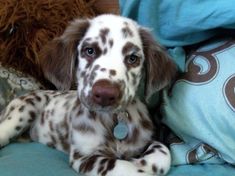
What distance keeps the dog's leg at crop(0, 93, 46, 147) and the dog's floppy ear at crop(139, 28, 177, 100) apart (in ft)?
2.13

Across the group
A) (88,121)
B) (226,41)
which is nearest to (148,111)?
(88,121)

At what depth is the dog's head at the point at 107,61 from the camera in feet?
5.67

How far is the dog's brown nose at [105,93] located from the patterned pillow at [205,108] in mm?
398

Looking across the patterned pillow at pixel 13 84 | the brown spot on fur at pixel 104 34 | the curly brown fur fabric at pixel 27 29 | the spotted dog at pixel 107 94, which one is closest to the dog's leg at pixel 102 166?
the spotted dog at pixel 107 94

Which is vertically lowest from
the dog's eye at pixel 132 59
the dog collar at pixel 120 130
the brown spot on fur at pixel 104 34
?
the dog collar at pixel 120 130

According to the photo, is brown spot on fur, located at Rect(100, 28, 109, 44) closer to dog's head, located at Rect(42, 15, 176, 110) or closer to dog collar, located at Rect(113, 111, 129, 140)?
dog's head, located at Rect(42, 15, 176, 110)

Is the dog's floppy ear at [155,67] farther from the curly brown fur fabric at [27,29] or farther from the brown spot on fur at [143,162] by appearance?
the curly brown fur fabric at [27,29]

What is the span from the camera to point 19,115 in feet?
7.60

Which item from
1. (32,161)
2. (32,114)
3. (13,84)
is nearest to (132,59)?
(32,161)

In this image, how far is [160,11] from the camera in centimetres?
219

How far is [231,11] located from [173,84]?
0.41 metres

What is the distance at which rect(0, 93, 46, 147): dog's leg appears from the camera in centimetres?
224

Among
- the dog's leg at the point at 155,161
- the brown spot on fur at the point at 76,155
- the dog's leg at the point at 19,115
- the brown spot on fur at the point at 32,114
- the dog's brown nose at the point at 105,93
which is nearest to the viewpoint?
the dog's brown nose at the point at 105,93

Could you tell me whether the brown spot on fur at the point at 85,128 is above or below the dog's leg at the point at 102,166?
above
